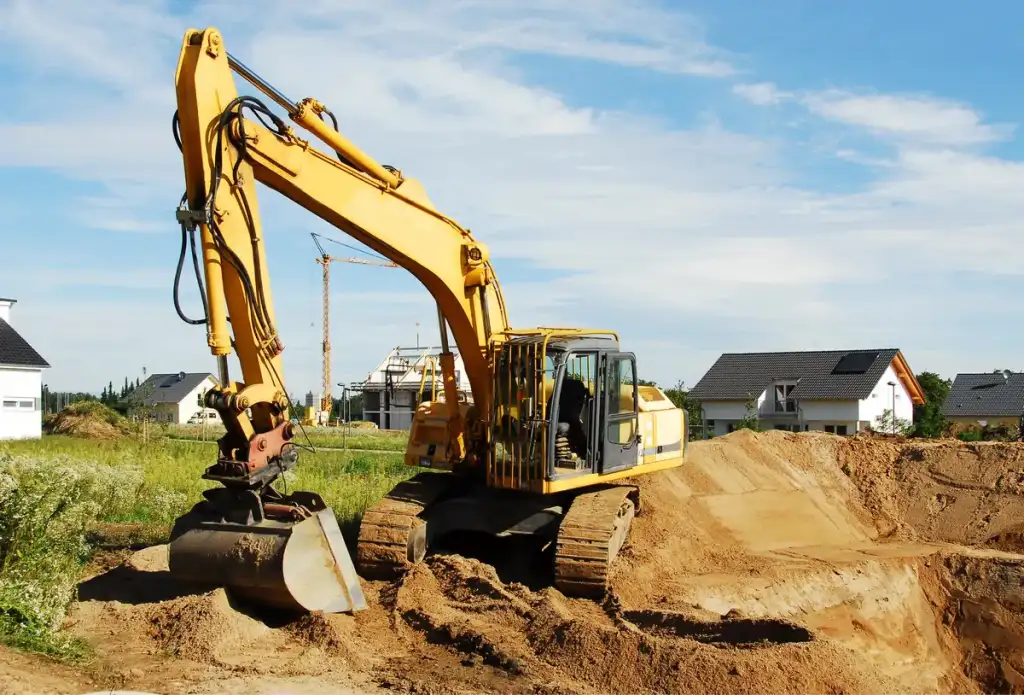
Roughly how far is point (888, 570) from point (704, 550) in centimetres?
229

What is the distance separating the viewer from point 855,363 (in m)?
40.4

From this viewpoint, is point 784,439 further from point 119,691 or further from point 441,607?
point 119,691

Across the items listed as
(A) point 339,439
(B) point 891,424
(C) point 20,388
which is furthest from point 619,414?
(C) point 20,388

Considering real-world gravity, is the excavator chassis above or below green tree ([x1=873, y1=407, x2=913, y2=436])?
below

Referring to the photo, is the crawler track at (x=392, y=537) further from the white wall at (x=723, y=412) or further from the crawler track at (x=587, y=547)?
the white wall at (x=723, y=412)

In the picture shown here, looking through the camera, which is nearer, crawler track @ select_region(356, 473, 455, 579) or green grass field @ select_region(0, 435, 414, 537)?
crawler track @ select_region(356, 473, 455, 579)

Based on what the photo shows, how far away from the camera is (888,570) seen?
12812 mm

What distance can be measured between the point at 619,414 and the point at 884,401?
31.5 metres

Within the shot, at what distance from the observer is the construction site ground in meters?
7.72

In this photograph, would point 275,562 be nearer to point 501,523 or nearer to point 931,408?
point 501,523

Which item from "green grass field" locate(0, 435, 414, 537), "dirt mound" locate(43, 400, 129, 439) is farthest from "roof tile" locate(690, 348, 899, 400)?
"dirt mound" locate(43, 400, 129, 439)

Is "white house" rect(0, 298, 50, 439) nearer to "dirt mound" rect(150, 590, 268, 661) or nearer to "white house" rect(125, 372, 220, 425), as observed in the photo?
"white house" rect(125, 372, 220, 425)

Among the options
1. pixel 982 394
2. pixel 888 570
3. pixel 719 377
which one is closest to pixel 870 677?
pixel 888 570

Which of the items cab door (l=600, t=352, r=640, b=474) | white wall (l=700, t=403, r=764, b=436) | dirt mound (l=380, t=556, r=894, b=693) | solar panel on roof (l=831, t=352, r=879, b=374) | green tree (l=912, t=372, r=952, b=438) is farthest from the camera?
white wall (l=700, t=403, r=764, b=436)
